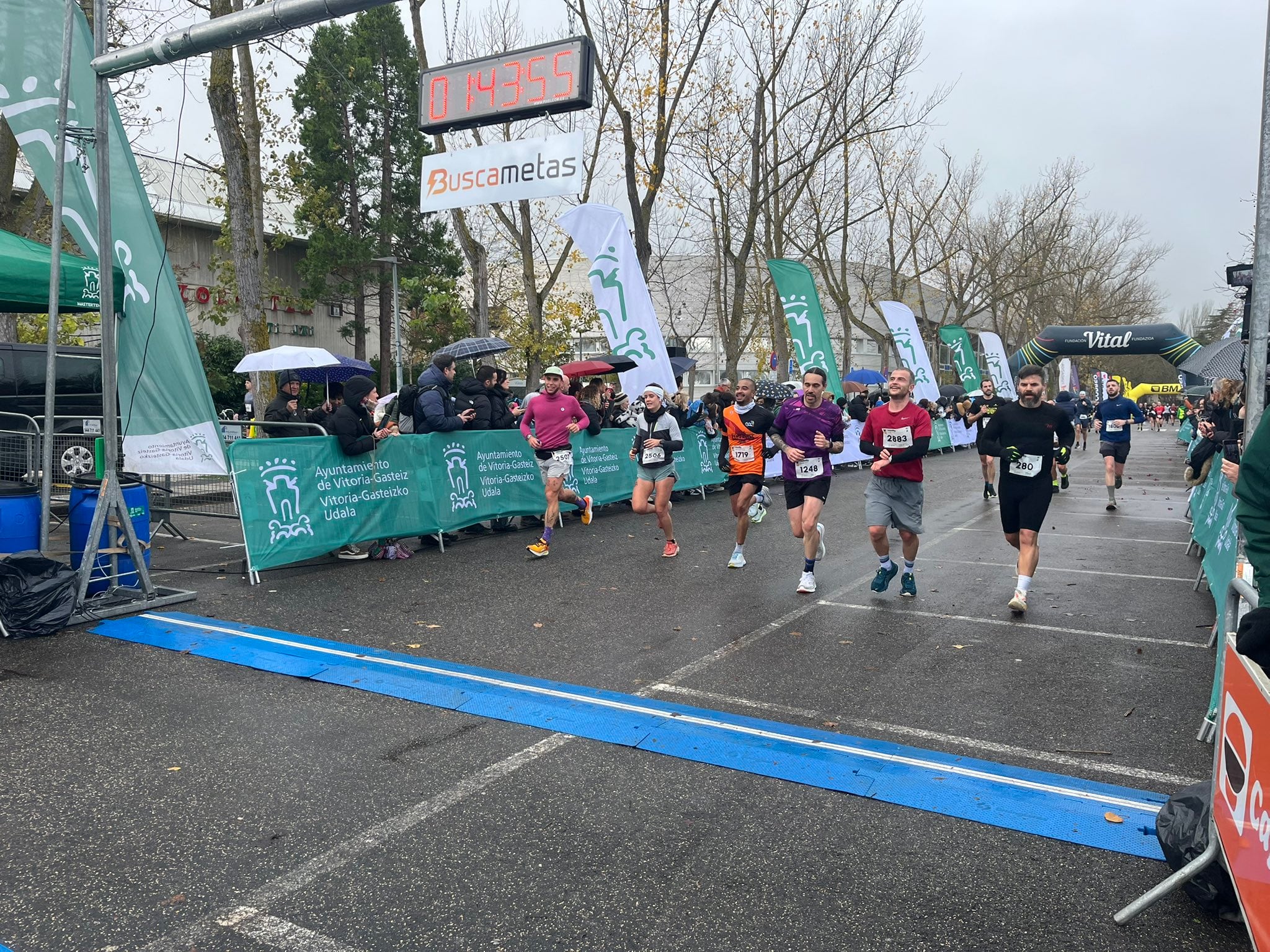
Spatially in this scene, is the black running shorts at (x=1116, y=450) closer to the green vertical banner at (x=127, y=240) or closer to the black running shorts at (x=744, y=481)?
the black running shorts at (x=744, y=481)

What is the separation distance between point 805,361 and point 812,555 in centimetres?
1149

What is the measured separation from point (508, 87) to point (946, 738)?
24.6 ft

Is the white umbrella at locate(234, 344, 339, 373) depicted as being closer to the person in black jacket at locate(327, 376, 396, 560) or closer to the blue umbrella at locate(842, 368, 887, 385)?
the person in black jacket at locate(327, 376, 396, 560)

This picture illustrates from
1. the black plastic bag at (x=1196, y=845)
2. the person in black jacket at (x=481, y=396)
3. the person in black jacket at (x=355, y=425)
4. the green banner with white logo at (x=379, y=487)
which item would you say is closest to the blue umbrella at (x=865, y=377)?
the green banner with white logo at (x=379, y=487)

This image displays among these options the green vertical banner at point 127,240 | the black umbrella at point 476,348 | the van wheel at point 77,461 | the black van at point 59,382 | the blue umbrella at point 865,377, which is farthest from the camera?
the blue umbrella at point 865,377

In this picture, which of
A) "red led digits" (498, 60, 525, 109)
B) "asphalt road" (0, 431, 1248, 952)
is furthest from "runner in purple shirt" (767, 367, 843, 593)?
"red led digits" (498, 60, 525, 109)

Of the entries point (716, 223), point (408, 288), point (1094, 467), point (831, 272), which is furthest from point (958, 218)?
point (408, 288)

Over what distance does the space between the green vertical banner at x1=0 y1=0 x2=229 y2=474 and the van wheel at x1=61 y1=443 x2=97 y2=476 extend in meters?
5.69

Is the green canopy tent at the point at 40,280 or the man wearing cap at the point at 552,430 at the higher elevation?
the green canopy tent at the point at 40,280

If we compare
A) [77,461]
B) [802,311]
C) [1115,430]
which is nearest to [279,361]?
[77,461]

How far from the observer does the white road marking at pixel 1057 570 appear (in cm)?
919

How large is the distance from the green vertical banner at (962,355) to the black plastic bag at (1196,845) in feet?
92.1

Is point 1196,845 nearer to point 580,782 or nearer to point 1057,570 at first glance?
point 580,782

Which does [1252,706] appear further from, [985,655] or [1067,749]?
[985,655]
